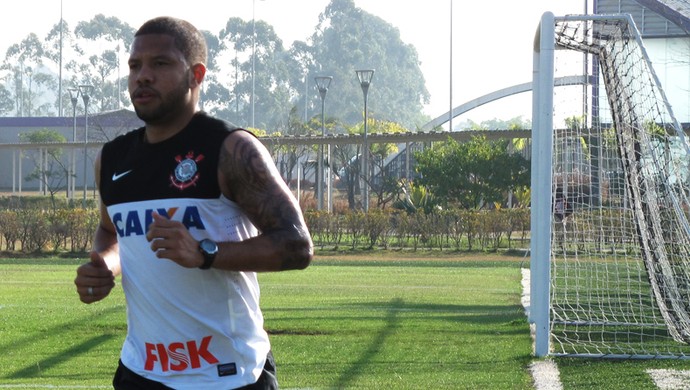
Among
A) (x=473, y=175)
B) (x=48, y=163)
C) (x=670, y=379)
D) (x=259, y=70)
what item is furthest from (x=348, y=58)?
(x=670, y=379)

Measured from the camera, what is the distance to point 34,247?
34.4 meters

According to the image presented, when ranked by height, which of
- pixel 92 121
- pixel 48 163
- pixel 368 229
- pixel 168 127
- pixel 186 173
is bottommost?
pixel 368 229

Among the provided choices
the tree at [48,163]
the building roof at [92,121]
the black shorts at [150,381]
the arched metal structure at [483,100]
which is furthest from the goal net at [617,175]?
the arched metal structure at [483,100]

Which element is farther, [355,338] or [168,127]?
[355,338]

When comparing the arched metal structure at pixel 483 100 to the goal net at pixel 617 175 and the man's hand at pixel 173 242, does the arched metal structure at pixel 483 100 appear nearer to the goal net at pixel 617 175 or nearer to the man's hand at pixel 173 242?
the goal net at pixel 617 175

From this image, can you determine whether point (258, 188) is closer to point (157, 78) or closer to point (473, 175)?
point (157, 78)

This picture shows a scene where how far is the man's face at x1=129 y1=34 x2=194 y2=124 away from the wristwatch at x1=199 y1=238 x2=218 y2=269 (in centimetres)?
53

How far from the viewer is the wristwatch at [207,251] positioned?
3859mm

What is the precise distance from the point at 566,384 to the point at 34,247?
26512 millimetres

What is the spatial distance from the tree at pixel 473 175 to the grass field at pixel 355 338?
20641 millimetres

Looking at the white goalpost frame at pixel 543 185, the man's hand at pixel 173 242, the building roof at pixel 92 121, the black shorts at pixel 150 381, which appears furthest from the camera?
the building roof at pixel 92 121

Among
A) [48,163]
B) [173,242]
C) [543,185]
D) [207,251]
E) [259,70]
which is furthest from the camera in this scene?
[259,70]

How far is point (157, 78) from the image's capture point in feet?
13.6

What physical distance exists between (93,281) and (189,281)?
40cm
